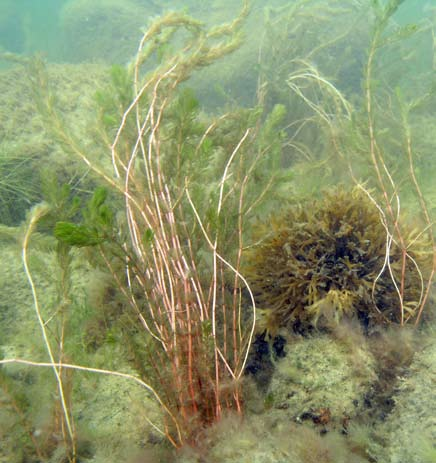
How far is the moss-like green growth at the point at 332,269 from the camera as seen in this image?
2877 mm

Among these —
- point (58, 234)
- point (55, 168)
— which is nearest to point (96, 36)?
point (55, 168)

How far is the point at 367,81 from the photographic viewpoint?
10.2 ft

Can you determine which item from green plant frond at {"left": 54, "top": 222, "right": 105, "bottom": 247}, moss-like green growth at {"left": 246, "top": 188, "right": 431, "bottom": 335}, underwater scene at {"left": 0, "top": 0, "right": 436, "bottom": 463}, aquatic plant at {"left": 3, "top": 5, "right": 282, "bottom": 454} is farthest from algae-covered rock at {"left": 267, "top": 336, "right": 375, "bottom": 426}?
green plant frond at {"left": 54, "top": 222, "right": 105, "bottom": 247}

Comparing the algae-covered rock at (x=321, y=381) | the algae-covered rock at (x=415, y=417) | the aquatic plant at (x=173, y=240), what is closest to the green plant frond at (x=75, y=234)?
the aquatic plant at (x=173, y=240)

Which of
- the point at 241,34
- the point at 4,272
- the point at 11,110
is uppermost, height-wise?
the point at 241,34

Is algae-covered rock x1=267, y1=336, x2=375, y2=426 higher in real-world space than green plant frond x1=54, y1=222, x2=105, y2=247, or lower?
lower

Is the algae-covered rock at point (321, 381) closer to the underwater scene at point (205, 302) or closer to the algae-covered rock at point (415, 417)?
the underwater scene at point (205, 302)

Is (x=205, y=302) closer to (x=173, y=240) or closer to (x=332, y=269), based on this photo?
(x=173, y=240)

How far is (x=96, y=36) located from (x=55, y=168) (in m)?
15.4

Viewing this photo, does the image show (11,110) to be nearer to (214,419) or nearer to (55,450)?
(55,450)

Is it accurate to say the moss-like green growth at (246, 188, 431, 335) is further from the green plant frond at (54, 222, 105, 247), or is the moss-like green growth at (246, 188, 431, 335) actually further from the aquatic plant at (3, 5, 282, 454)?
the green plant frond at (54, 222, 105, 247)

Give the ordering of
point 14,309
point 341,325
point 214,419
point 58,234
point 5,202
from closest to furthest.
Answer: point 58,234
point 214,419
point 341,325
point 14,309
point 5,202

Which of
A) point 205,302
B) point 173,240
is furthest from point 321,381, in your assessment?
point 173,240

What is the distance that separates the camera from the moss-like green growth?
9.44 ft
